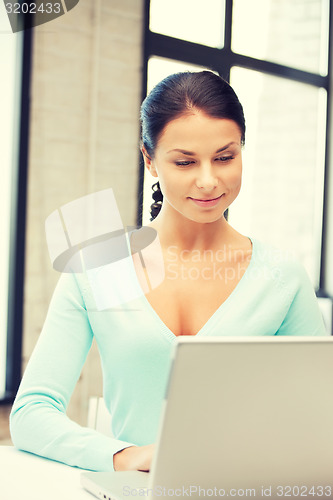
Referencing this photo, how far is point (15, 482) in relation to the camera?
0.92 meters

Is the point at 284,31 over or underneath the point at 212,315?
over

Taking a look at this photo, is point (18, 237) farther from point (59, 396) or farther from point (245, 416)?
point (245, 416)

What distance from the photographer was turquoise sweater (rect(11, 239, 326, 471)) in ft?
3.44

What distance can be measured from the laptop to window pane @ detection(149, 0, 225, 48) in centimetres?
279

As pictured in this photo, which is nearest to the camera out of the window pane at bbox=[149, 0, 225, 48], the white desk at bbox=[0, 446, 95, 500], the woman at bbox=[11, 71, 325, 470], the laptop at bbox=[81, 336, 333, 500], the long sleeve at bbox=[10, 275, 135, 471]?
the laptop at bbox=[81, 336, 333, 500]

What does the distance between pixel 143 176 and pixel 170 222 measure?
1797 mm

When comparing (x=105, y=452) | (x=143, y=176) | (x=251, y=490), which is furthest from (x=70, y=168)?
(x=251, y=490)

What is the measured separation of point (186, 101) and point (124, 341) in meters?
0.46

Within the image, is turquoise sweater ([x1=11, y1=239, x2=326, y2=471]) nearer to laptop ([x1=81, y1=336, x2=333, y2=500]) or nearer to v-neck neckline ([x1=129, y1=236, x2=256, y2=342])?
v-neck neckline ([x1=129, y1=236, x2=256, y2=342])

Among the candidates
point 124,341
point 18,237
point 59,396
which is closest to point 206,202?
point 124,341

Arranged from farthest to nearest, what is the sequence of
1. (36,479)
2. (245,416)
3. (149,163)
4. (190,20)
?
(190,20) < (149,163) < (36,479) < (245,416)

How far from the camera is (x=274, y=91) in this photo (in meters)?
3.92

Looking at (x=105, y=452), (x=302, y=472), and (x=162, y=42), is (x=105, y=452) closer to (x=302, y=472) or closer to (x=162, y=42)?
(x=302, y=472)

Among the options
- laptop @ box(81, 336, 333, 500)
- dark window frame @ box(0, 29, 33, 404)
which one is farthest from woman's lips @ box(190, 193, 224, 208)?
dark window frame @ box(0, 29, 33, 404)
